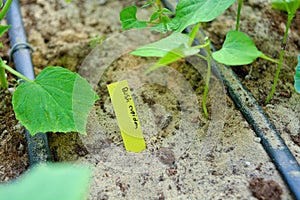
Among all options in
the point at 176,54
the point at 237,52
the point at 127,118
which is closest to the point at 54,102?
the point at 127,118

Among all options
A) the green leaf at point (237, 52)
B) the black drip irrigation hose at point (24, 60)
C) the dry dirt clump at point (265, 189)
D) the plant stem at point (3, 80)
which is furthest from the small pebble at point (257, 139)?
the plant stem at point (3, 80)

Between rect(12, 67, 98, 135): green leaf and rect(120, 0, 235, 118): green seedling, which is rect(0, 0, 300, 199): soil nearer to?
rect(12, 67, 98, 135): green leaf

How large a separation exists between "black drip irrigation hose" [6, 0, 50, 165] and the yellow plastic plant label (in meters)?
0.20

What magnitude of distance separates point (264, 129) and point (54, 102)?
0.52 meters

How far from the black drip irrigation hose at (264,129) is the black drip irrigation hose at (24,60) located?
52 cm

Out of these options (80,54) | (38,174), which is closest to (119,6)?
(80,54)

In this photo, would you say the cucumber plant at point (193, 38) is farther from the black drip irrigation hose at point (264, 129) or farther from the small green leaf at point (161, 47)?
the black drip irrigation hose at point (264, 129)

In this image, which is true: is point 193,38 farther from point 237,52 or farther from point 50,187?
point 50,187

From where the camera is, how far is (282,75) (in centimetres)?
119

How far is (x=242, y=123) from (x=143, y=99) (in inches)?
11.3

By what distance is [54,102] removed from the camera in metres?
0.90

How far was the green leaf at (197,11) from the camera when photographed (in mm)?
839

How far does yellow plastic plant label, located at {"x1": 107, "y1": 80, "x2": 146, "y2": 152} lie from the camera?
3.30ft

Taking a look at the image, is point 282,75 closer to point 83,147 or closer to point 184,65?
point 184,65
